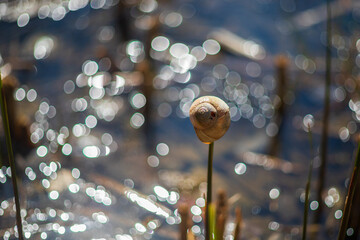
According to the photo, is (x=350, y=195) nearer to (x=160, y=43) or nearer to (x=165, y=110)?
(x=165, y=110)

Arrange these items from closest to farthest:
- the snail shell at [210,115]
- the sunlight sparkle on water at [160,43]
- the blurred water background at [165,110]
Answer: the snail shell at [210,115]
the blurred water background at [165,110]
the sunlight sparkle on water at [160,43]

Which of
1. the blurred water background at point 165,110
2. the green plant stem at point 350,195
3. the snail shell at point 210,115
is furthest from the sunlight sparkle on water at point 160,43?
the green plant stem at point 350,195

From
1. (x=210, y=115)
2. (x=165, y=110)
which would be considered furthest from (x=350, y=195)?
(x=165, y=110)

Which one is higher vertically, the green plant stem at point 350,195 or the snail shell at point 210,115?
the snail shell at point 210,115

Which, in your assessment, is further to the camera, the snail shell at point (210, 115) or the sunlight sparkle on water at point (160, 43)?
the sunlight sparkle on water at point (160, 43)

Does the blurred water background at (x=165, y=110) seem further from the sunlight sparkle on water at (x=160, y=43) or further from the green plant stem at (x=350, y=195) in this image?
the green plant stem at (x=350, y=195)

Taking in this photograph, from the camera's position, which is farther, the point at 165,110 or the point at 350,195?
the point at 165,110

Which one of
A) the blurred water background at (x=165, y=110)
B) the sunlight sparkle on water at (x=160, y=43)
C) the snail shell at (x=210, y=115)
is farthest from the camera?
the sunlight sparkle on water at (x=160, y=43)

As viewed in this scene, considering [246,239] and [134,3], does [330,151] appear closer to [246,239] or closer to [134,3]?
[246,239]

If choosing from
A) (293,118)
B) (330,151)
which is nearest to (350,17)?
(293,118)
